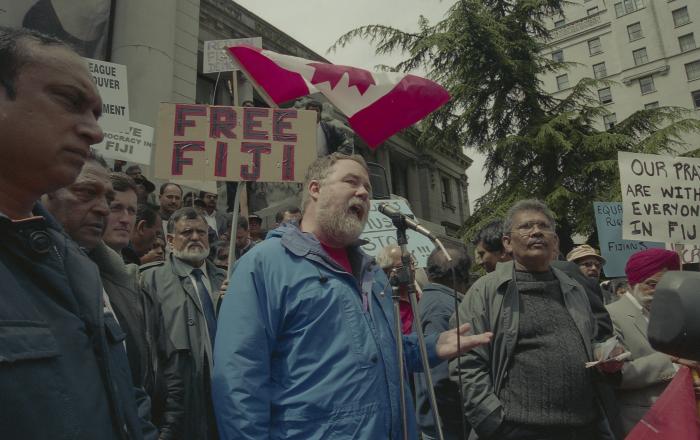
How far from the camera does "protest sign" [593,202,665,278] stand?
6754 millimetres

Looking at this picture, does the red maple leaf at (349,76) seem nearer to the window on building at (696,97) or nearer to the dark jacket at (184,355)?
the dark jacket at (184,355)

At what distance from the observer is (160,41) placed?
1060cm

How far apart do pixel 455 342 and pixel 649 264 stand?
219 cm

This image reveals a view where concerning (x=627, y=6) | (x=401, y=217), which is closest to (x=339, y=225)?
(x=401, y=217)

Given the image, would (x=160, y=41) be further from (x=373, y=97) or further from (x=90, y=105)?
(x=90, y=105)

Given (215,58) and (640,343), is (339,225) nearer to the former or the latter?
(640,343)

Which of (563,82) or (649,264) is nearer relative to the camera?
(649,264)

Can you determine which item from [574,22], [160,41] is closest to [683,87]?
[574,22]

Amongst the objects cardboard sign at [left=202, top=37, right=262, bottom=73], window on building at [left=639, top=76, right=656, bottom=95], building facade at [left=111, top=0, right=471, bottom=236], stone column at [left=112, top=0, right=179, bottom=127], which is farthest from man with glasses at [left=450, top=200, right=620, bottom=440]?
window on building at [left=639, top=76, right=656, bottom=95]

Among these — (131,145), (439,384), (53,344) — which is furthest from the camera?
(131,145)

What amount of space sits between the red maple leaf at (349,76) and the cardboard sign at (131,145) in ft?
9.09

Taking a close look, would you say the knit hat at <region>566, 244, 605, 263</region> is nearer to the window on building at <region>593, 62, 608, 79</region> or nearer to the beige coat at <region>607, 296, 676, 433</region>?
the beige coat at <region>607, 296, 676, 433</region>

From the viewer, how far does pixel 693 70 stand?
47.2 meters

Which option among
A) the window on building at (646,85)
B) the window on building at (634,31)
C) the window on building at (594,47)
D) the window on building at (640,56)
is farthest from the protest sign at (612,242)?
the window on building at (594,47)
